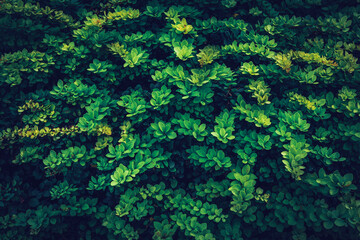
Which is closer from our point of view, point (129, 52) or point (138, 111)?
point (138, 111)

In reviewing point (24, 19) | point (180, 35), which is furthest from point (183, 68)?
point (24, 19)

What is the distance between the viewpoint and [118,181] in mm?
2301

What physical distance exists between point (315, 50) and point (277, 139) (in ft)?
3.84

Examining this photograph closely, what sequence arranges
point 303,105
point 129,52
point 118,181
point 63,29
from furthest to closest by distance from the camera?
point 63,29 → point 129,52 → point 303,105 → point 118,181

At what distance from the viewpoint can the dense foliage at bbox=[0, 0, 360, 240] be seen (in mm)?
2408

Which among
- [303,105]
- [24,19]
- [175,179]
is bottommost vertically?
[175,179]

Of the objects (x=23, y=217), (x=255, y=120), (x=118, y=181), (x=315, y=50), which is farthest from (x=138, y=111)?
(x=315, y=50)

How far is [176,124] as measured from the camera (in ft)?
8.51

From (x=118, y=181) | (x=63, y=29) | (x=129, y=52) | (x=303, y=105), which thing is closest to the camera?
(x=118, y=181)

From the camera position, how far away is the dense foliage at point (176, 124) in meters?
2.41

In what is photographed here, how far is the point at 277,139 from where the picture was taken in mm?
2436

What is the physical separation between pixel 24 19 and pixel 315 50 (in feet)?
10.8

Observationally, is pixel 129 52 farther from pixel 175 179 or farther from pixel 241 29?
pixel 175 179

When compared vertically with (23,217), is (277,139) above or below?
above
